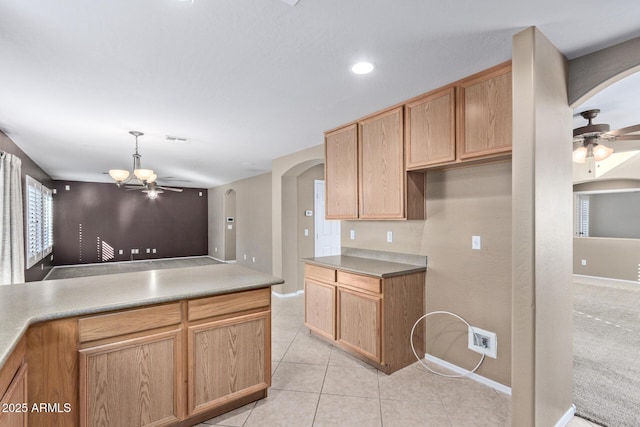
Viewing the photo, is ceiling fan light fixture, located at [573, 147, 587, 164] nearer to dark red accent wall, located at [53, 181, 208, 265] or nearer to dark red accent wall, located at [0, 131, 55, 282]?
dark red accent wall, located at [0, 131, 55, 282]

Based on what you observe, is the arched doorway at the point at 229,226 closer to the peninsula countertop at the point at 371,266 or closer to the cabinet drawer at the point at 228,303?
the peninsula countertop at the point at 371,266

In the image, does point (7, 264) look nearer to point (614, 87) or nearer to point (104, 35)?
point (104, 35)

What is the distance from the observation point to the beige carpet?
7.18ft

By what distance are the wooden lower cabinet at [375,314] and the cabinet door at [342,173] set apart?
28.8 inches

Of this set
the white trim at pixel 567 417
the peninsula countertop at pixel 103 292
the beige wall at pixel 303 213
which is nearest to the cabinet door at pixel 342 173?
the peninsula countertop at pixel 103 292

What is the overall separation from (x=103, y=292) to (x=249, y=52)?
5.82 ft

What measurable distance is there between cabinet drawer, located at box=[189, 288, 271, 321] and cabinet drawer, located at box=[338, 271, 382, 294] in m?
0.94

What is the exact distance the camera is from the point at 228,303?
2133mm

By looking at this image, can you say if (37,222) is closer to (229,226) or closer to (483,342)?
(229,226)

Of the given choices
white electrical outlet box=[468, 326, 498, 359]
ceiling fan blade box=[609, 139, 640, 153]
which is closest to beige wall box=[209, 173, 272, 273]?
white electrical outlet box=[468, 326, 498, 359]

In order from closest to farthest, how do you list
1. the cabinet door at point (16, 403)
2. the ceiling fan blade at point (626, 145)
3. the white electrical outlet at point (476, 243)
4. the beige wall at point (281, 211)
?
1. the cabinet door at point (16, 403)
2. the white electrical outlet at point (476, 243)
3. the ceiling fan blade at point (626, 145)
4. the beige wall at point (281, 211)

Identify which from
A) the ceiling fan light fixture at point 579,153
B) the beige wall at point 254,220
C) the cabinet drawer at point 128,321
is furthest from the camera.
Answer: the beige wall at point 254,220

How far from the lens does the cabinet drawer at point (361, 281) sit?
2.74m

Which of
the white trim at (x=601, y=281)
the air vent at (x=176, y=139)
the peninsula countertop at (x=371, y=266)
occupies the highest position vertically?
the air vent at (x=176, y=139)
